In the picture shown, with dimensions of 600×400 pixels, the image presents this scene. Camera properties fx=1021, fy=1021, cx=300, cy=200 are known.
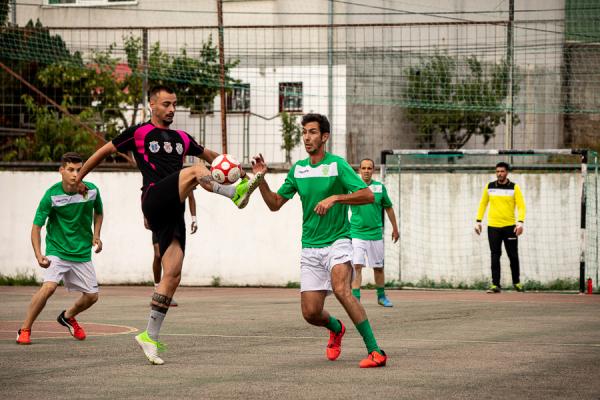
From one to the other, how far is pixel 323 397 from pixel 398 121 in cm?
1419

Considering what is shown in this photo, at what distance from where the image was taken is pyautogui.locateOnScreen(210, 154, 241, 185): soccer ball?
8273 mm

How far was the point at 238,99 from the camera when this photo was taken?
1958 centimetres

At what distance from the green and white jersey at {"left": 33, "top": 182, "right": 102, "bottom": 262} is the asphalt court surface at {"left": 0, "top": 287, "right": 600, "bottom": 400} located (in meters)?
0.89

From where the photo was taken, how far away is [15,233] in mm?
19672

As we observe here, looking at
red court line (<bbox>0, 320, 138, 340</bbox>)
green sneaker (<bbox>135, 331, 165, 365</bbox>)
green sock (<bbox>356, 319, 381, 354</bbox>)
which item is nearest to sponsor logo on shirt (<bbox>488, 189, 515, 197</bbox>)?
red court line (<bbox>0, 320, 138, 340</bbox>)

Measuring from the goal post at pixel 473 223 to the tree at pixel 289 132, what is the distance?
1944mm

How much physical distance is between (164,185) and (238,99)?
11.3 m

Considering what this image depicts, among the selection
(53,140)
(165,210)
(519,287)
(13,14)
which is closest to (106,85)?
(53,140)

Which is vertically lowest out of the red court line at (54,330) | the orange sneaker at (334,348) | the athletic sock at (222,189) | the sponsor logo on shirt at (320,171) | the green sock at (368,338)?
the red court line at (54,330)

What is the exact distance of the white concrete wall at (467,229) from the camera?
18594mm

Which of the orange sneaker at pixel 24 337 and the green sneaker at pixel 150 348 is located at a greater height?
the green sneaker at pixel 150 348

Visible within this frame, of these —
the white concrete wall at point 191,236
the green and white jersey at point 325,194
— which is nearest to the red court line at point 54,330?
the green and white jersey at point 325,194

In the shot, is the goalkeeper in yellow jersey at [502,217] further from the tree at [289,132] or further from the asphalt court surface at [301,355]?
the tree at [289,132]

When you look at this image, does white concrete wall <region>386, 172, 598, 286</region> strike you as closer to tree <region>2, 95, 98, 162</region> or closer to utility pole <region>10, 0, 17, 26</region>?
tree <region>2, 95, 98, 162</region>
